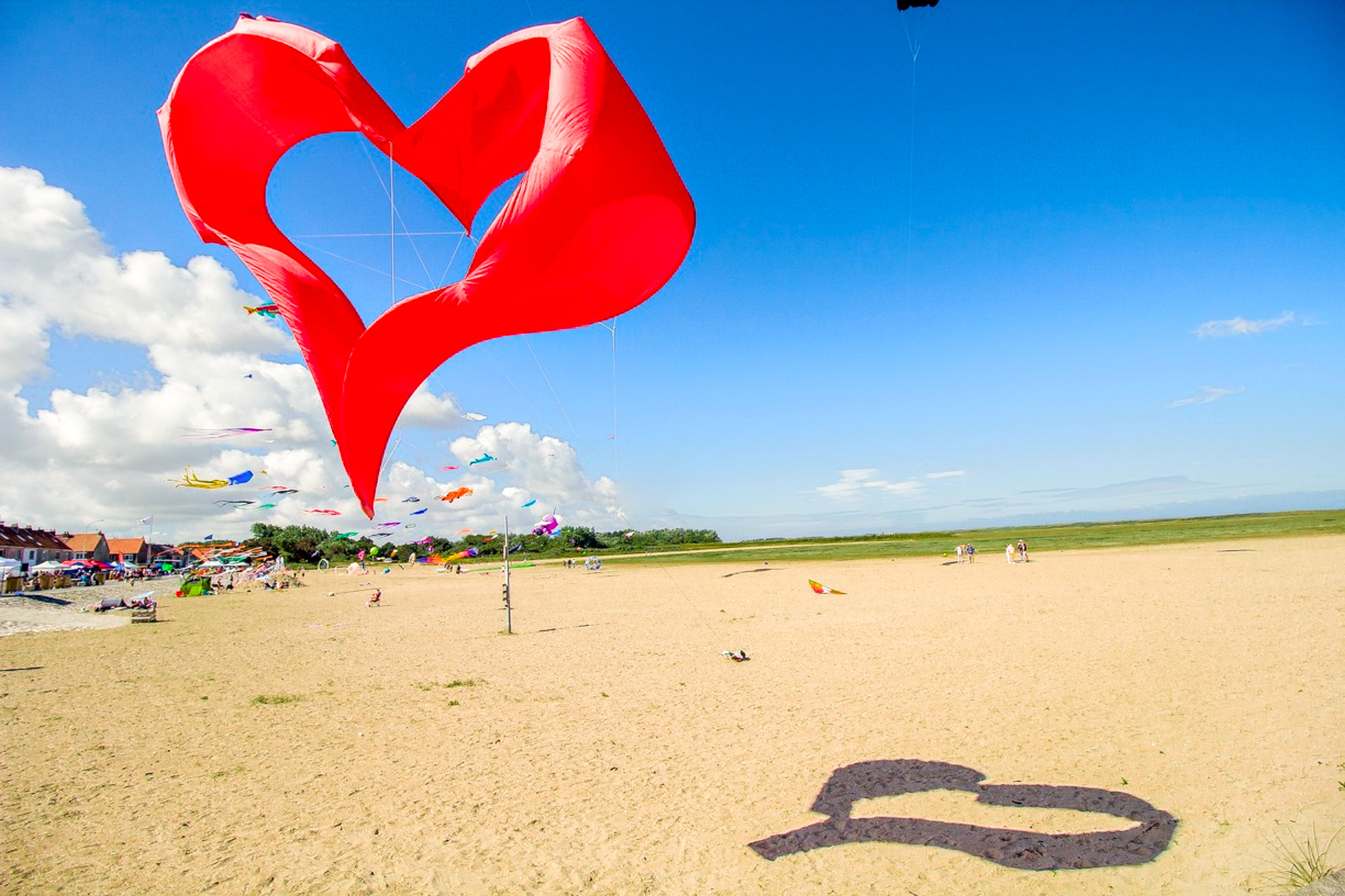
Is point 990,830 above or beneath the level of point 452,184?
beneath

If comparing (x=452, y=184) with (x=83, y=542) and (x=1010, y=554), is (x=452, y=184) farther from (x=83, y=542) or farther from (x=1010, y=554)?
(x=83, y=542)

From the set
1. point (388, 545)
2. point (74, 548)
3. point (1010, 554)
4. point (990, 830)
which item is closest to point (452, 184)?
point (990, 830)

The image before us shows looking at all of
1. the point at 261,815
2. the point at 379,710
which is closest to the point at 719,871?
the point at 261,815

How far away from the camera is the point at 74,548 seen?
74.4m

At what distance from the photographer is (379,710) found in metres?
9.79

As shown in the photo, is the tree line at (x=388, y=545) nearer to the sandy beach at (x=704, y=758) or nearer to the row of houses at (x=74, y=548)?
the row of houses at (x=74, y=548)

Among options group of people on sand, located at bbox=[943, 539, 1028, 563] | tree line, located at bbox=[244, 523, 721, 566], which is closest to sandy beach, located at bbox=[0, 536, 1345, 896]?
group of people on sand, located at bbox=[943, 539, 1028, 563]

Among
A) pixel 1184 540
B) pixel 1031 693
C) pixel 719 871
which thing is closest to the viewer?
pixel 719 871

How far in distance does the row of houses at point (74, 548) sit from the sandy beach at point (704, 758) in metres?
57.6

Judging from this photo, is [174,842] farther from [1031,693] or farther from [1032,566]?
[1032,566]

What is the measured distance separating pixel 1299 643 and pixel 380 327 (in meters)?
15.3

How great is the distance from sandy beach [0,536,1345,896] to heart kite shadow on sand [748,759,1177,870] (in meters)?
0.03

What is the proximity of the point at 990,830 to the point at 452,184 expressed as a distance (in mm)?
6612

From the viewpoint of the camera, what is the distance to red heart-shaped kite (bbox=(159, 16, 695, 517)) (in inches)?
117
